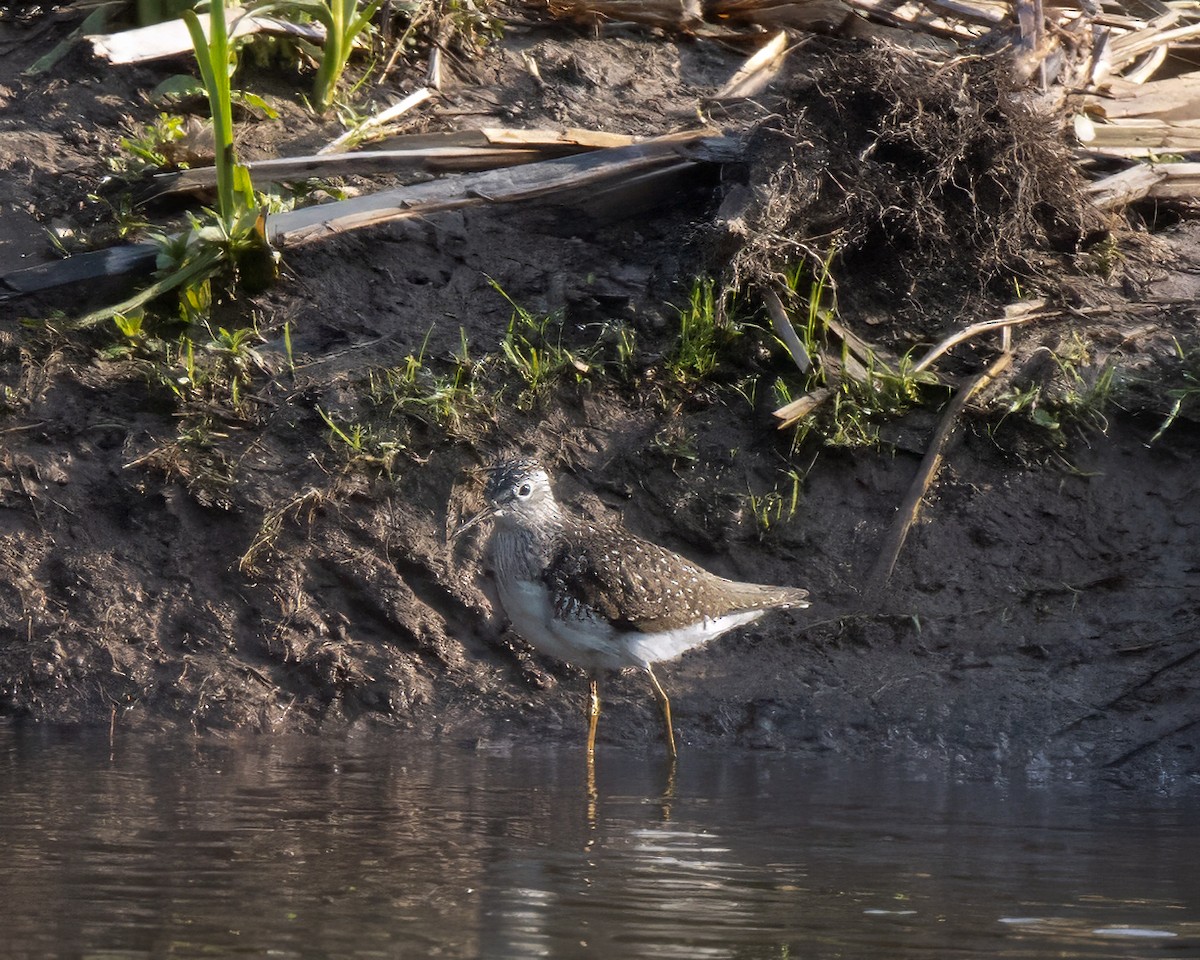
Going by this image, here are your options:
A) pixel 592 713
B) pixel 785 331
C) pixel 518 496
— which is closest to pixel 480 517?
pixel 518 496

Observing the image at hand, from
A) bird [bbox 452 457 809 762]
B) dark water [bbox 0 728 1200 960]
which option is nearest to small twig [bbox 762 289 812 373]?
bird [bbox 452 457 809 762]

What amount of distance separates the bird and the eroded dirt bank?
0.45 metres

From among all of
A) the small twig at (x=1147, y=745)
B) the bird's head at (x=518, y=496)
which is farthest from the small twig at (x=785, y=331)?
the small twig at (x=1147, y=745)

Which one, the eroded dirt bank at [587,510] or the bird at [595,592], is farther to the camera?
the eroded dirt bank at [587,510]

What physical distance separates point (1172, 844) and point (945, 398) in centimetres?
344

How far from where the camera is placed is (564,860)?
482cm

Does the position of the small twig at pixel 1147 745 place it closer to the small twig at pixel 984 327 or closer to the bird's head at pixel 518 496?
the small twig at pixel 984 327

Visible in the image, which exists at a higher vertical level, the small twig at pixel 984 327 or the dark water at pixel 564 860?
the small twig at pixel 984 327

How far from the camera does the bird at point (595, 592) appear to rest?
6781mm

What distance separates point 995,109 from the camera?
834 centimetres

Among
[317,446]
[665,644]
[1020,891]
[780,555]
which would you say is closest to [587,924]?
[1020,891]

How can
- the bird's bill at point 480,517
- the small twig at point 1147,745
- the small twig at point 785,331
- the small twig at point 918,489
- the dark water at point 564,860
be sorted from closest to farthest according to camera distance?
the dark water at point 564,860 → the small twig at point 1147,745 → the bird's bill at point 480,517 → the small twig at point 918,489 → the small twig at point 785,331

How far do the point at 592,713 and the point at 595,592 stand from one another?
2.00 ft

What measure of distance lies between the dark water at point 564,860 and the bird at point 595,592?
569 mm
